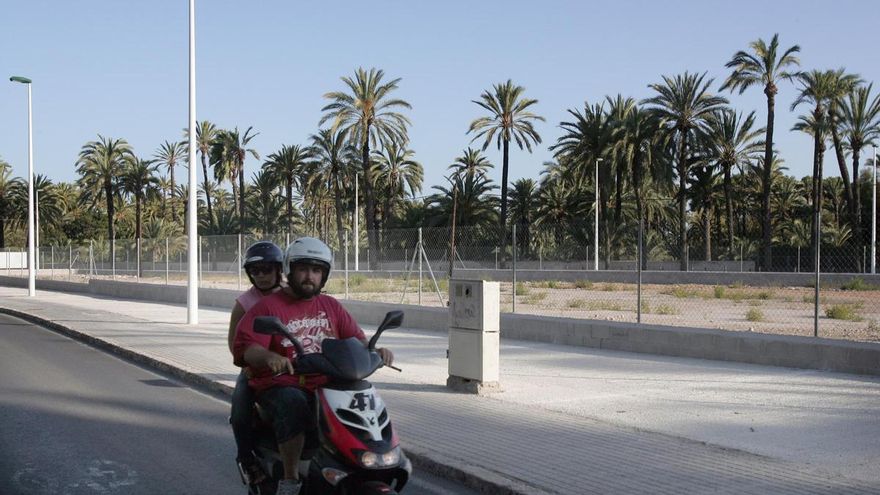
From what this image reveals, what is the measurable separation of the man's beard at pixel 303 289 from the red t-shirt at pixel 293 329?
0.16ft

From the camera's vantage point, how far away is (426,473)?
22.8 ft

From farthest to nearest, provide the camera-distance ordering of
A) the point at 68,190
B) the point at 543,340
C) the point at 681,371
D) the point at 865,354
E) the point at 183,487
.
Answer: the point at 68,190
the point at 543,340
the point at 681,371
the point at 865,354
the point at 183,487

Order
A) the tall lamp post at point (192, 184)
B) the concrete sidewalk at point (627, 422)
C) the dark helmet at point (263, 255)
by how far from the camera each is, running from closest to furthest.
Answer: the dark helmet at point (263, 255)
the concrete sidewalk at point (627, 422)
the tall lamp post at point (192, 184)

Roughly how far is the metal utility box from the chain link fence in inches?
241

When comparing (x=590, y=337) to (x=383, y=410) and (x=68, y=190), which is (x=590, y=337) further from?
(x=68, y=190)

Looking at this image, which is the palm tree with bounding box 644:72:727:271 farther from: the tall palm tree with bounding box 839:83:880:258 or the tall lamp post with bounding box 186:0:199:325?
the tall lamp post with bounding box 186:0:199:325

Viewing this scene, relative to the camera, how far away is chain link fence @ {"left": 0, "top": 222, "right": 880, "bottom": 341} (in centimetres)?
2177

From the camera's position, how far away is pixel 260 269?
5.86 meters

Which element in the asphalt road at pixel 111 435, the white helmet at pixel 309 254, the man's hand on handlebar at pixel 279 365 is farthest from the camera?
A: the asphalt road at pixel 111 435

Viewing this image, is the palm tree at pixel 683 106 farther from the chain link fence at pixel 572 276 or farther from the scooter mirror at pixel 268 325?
the scooter mirror at pixel 268 325

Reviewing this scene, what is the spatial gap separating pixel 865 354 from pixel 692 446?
4982mm

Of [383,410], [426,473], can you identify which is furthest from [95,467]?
[383,410]

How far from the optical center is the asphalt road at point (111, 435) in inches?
259

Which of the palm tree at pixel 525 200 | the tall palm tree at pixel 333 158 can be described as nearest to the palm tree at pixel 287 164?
the tall palm tree at pixel 333 158
